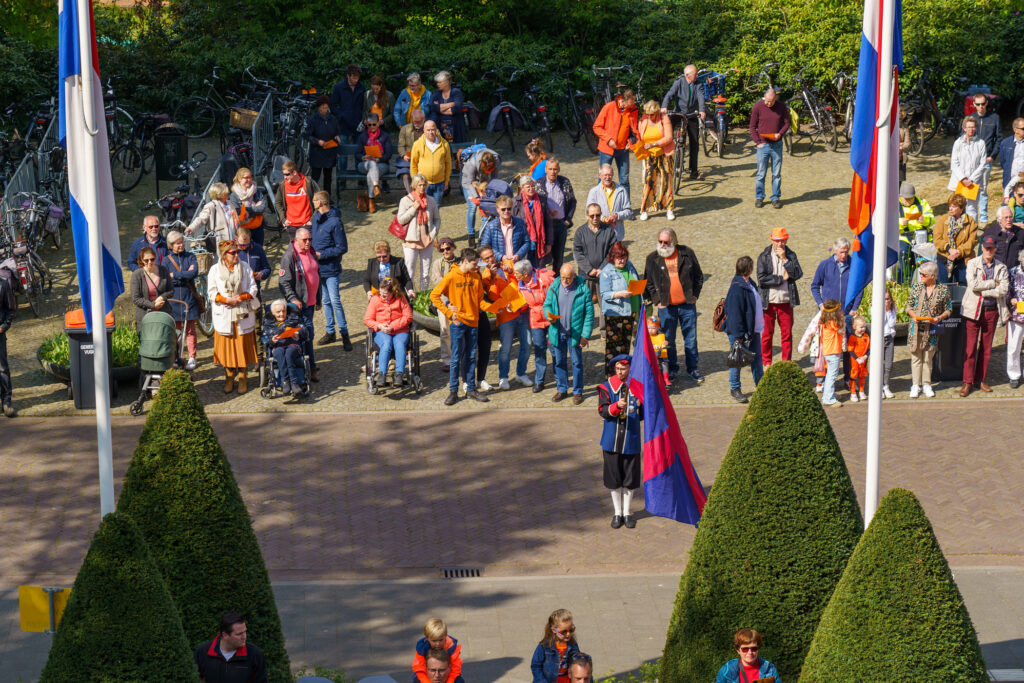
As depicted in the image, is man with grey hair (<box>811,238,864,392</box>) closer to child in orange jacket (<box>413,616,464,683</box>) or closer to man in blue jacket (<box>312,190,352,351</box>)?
man in blue jacket (<box>312,190,352,351</box>)

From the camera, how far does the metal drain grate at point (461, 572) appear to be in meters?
12.5

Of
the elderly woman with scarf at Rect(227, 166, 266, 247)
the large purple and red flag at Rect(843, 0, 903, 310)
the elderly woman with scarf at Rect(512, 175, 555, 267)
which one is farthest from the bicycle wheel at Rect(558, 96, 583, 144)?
the large purple and red flag at Rect(843, 0, 903, 310)

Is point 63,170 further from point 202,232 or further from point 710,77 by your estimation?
point 710,77

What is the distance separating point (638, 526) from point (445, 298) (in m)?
4.12

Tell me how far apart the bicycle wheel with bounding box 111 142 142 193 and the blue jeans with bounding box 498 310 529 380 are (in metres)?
9.17

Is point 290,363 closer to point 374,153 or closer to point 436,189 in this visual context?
point 436,189

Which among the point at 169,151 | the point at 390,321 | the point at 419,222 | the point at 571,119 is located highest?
the point at 571,119

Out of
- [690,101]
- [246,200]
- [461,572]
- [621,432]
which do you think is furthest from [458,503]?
[690,101]

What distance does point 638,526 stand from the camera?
44.3 feet

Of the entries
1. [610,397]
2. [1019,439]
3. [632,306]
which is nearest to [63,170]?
[632,306]

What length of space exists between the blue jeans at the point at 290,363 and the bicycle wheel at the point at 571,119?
10648mm

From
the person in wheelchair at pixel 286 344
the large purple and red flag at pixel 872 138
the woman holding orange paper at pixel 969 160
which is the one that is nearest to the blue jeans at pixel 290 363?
the person in wheelchair at pixel 286 344

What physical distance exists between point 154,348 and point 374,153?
706 centimetres

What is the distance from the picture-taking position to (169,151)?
22875mm
